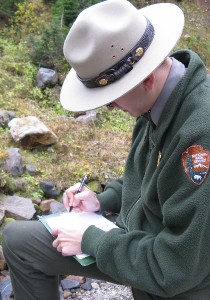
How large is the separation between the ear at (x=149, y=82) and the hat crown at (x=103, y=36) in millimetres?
135

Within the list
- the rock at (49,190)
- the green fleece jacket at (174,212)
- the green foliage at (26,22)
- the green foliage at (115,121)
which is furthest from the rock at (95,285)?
the green foliage at (26,22)

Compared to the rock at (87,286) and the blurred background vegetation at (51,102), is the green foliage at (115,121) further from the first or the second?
the rock at (87,286)

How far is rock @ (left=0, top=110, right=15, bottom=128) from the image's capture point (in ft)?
18.4

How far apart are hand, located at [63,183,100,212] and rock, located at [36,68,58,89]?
4992mm

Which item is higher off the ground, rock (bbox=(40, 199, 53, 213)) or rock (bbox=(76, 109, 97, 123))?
rock (bbox=(40, 199, 53, 213))

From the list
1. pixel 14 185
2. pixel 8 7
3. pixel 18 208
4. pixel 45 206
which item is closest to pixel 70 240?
pixel 18 208

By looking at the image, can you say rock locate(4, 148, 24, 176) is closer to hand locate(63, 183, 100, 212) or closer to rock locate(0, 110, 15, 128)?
rock locate(0, 110, 15, 128)

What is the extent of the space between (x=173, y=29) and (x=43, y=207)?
8.59 ft

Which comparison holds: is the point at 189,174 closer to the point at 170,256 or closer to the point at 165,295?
the point at 170,256

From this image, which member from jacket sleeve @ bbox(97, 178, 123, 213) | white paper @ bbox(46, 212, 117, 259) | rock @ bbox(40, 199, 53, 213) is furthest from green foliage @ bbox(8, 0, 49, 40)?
white paper @ bbox(46, 212, 117, 259)

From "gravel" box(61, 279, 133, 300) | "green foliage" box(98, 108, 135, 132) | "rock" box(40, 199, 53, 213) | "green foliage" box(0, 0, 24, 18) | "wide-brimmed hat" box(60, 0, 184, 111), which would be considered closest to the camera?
"wide-brimmed hat" box(60, 0, 184, 111)

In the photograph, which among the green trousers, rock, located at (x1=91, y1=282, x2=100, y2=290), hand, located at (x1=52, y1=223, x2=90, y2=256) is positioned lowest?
rock, located at (x1=91, y1=282, x2=100, y2=290)

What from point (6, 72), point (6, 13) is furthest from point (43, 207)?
point (6, 13)

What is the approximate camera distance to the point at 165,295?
1849 mm
